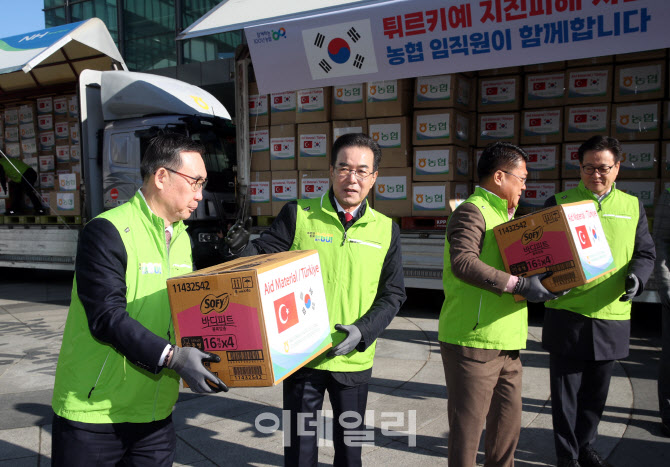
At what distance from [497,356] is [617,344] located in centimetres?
96

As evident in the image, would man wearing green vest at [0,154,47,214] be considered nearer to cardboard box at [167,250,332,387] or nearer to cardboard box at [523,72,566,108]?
cardboard box at [523,72,566,108]

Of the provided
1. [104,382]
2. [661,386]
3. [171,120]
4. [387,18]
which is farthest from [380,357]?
[171,120]

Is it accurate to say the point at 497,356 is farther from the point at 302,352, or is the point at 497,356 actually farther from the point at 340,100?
the point at 340,100

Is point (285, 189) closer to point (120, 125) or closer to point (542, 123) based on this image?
point (120, 125)

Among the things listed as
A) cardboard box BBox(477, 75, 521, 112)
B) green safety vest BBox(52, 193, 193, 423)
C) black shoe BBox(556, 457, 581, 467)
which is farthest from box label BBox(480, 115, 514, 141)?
green safety vest BBox(52, 193, 193, 423)

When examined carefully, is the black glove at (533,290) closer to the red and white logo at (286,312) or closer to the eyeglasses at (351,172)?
the eyeglasses at (351,172)

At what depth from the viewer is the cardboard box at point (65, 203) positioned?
9.61 m

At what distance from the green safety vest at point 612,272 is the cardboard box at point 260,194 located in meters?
4.70

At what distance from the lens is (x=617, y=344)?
3.03 meters

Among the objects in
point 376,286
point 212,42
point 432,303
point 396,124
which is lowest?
point 432,303

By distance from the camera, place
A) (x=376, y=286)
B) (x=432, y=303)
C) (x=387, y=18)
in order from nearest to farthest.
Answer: (x=376, y=286), (x=387, y=18), (x=432, y=303)

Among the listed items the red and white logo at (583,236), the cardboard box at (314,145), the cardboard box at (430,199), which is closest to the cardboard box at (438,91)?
the cardboard box at (430,199)

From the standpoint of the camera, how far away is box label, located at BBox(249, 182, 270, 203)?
7293 millimetres

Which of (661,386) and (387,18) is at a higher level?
(387,18)
